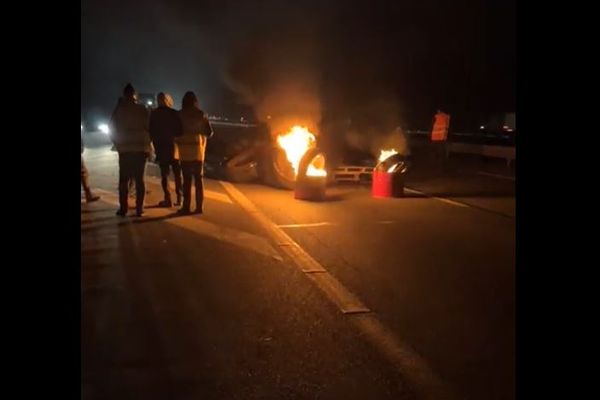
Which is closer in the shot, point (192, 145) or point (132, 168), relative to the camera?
point (132, 168)

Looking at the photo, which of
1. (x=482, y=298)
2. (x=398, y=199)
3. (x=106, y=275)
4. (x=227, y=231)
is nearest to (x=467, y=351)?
(x=482, y=298)

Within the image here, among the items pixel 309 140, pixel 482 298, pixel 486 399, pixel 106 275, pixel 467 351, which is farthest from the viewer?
pixel 309 140

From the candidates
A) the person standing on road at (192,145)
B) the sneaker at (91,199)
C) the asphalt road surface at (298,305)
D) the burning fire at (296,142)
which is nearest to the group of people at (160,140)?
the person standing on road at (192,145)

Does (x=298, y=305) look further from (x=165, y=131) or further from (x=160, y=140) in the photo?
Answer: (x=160, y=140)

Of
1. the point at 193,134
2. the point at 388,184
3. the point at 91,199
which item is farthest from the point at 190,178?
the point at 388,184

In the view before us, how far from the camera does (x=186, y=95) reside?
11344 millimetres

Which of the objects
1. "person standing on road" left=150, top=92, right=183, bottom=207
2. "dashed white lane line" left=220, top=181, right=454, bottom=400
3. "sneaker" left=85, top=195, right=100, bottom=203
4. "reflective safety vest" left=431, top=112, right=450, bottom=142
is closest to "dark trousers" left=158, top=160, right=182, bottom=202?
"person standing on road" left=150, top=92, right=183, bottom=207

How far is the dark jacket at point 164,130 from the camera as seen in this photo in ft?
36.6

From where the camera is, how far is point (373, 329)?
5492 millimetres

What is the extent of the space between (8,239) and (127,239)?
21.5 feet

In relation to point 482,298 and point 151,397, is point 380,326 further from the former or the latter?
point 151,397

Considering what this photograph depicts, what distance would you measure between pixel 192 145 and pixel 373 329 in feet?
20.5

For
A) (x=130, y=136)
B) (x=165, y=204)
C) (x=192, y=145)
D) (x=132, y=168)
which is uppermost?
(x=130, y=136)

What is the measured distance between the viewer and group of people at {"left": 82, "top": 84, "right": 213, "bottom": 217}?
34.9 ft
